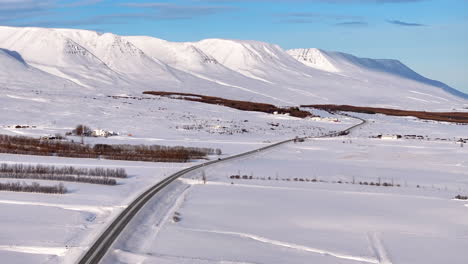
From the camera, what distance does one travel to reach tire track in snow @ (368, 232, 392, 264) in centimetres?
1131

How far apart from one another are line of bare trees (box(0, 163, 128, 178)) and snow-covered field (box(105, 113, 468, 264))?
9.32 feet

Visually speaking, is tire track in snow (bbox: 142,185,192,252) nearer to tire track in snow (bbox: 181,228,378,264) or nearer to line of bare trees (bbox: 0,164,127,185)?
tire track in snow (bbox: 181,228,378,264)

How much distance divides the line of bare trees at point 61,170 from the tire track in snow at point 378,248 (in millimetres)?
11280

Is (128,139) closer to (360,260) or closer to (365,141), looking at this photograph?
(365,141)

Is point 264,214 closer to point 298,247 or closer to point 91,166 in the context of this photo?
point 298,247

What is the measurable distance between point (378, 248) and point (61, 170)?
14.0 meters

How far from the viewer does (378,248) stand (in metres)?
12.4

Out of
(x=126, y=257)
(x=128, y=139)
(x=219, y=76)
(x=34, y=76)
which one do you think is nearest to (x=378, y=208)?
(x=126, y=257)

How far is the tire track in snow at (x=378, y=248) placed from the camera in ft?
37.1

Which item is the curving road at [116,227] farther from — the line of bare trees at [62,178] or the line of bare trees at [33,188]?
the line of bare trees at [33,188]

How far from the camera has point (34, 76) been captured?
13262 centimetres

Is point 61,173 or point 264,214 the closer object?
point 264,214

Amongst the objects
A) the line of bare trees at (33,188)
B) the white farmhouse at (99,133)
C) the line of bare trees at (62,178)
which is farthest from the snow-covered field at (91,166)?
the white farmhouse at (99,133)

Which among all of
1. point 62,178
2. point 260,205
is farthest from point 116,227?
point 62,178
